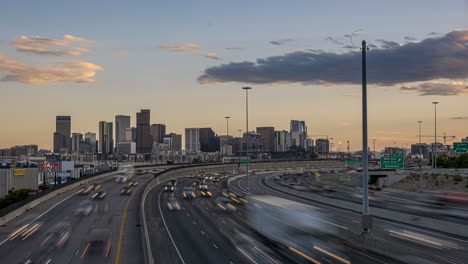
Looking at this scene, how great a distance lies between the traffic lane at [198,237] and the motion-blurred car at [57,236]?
9244 millimetres

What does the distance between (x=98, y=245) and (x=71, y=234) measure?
244 inches

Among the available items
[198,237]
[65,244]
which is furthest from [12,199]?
[198,237]

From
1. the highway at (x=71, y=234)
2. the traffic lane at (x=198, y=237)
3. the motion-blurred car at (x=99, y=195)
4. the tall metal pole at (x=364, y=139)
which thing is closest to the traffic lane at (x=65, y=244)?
the highway at (x=71, y=234)

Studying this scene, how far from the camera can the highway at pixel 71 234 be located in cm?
3078

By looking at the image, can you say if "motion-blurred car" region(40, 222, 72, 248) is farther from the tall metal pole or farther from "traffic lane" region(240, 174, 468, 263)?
"traffic lane" region(240, 174, 468, 263)

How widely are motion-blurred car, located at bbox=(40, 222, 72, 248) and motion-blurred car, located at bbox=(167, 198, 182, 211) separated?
644 inches

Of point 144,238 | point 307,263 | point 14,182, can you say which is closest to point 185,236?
point 144,238

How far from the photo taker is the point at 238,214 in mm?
52625

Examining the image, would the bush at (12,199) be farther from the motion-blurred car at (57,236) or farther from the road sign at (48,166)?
the motion-blurred car at (57,236)

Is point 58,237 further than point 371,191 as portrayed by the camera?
No

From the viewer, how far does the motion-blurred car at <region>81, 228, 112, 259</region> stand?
102ft

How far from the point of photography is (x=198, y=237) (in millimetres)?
38125

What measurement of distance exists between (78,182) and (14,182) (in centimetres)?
3738

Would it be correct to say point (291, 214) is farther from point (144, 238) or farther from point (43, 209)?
point (43, 209)
